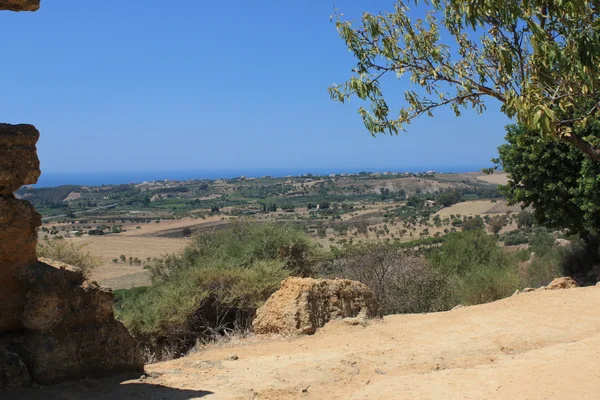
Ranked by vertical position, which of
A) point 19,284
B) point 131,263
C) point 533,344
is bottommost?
point 131,263

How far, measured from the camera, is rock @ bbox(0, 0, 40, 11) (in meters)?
6.34

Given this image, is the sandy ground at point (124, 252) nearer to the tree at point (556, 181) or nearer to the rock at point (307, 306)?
the tree at point (556, 181)

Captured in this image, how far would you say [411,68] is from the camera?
8.88m

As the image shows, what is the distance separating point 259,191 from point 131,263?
81488 mm

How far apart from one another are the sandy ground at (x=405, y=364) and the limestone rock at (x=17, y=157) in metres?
2.40

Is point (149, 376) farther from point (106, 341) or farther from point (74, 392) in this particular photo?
point (74, 392)

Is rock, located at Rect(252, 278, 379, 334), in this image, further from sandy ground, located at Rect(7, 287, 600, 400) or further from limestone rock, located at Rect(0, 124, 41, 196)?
limestone rock, located at Rect(0, 124, 41, 196)

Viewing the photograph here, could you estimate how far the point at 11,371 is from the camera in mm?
5852

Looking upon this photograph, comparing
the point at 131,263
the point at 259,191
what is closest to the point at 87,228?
the point at 131,263

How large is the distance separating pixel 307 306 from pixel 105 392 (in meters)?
5.24

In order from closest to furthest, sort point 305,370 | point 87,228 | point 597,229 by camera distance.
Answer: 1. point 305,370
2. point 597,229
3. point 87,228

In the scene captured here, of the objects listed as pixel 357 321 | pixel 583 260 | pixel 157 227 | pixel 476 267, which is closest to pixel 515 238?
pixel 583 260

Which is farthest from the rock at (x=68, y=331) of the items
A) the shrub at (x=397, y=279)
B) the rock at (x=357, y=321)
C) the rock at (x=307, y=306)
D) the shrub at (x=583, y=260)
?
the shrub at (x=583, y=260)

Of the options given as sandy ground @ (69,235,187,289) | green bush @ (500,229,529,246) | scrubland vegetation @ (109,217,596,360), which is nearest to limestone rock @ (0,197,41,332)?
scrubland vegetation @ (109,217,596,360)
